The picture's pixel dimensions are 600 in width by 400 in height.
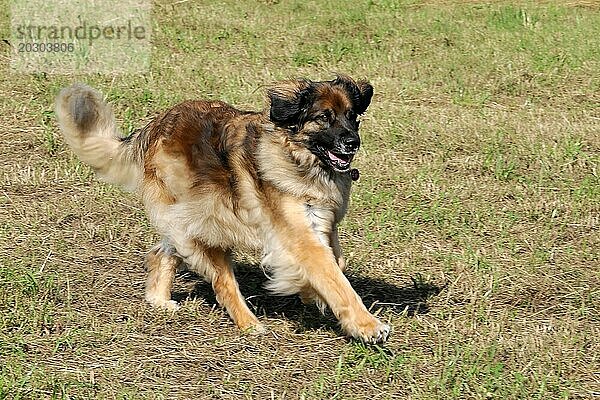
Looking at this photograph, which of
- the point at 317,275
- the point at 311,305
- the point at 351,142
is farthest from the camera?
the point at 311,305

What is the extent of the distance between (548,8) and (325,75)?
18.0 ft

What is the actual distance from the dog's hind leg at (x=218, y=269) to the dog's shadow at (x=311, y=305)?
27 centimetres

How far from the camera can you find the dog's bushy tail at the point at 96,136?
6605 mm

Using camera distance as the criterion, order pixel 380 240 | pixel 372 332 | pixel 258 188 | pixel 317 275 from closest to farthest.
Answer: pixel 372 332 → pixel 317 275 → pixel 258 188 → pixel 380 240

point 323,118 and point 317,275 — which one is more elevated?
point 323,118

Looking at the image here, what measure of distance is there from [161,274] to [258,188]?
1075 millimetres

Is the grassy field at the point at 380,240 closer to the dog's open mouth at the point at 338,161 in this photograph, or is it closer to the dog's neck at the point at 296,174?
the dog's neck at the point at 296,174

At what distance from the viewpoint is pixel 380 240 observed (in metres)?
7.34

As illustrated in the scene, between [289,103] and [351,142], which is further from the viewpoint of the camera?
[289,103]

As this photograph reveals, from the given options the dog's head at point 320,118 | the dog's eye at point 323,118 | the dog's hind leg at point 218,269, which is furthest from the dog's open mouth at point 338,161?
the dog's hind leg at point 218,269

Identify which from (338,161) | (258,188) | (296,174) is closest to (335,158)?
(338,161)

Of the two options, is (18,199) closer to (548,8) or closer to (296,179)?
(296,179)

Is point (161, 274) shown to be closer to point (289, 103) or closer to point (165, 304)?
point (165, 304)

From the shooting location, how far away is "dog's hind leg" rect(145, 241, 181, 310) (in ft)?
20.8
